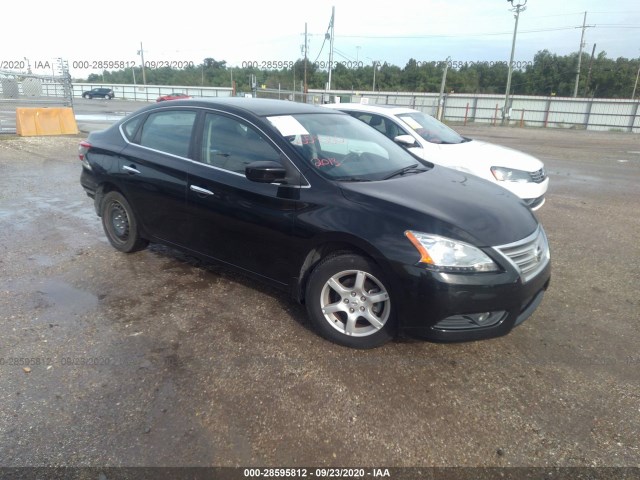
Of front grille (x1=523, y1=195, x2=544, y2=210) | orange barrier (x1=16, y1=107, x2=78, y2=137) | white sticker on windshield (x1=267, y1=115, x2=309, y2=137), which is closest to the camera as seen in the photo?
white sticker on windshield (x1=267, y1=115, x2=309, y2=137)

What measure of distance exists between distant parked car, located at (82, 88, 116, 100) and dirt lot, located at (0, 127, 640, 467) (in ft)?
182

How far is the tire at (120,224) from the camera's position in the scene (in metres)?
4.67

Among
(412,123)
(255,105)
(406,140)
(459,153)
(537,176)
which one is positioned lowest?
(537,176)

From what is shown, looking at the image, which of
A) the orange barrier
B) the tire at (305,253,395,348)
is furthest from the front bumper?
the orange barrier

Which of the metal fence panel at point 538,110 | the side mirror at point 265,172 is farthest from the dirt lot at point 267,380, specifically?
the metal fence panel at point 538,110

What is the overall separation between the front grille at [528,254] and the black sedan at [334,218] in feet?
0.04

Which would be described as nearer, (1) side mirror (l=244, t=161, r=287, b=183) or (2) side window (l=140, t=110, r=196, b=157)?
(1) side mirror (l=244, t=161, r=287, b=183)

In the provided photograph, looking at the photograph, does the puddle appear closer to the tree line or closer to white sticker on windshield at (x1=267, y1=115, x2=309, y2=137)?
white sticker on windshield at (x1=267, y1=115, x2=309, y2=137)

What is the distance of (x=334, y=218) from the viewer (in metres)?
3.17

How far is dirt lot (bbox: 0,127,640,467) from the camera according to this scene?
2363 millimetres

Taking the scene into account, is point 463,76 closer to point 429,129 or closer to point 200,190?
point 429,129

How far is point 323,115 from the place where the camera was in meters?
4.33

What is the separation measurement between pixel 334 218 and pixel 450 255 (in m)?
0.80

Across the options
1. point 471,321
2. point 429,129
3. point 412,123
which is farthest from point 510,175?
point 471,321
